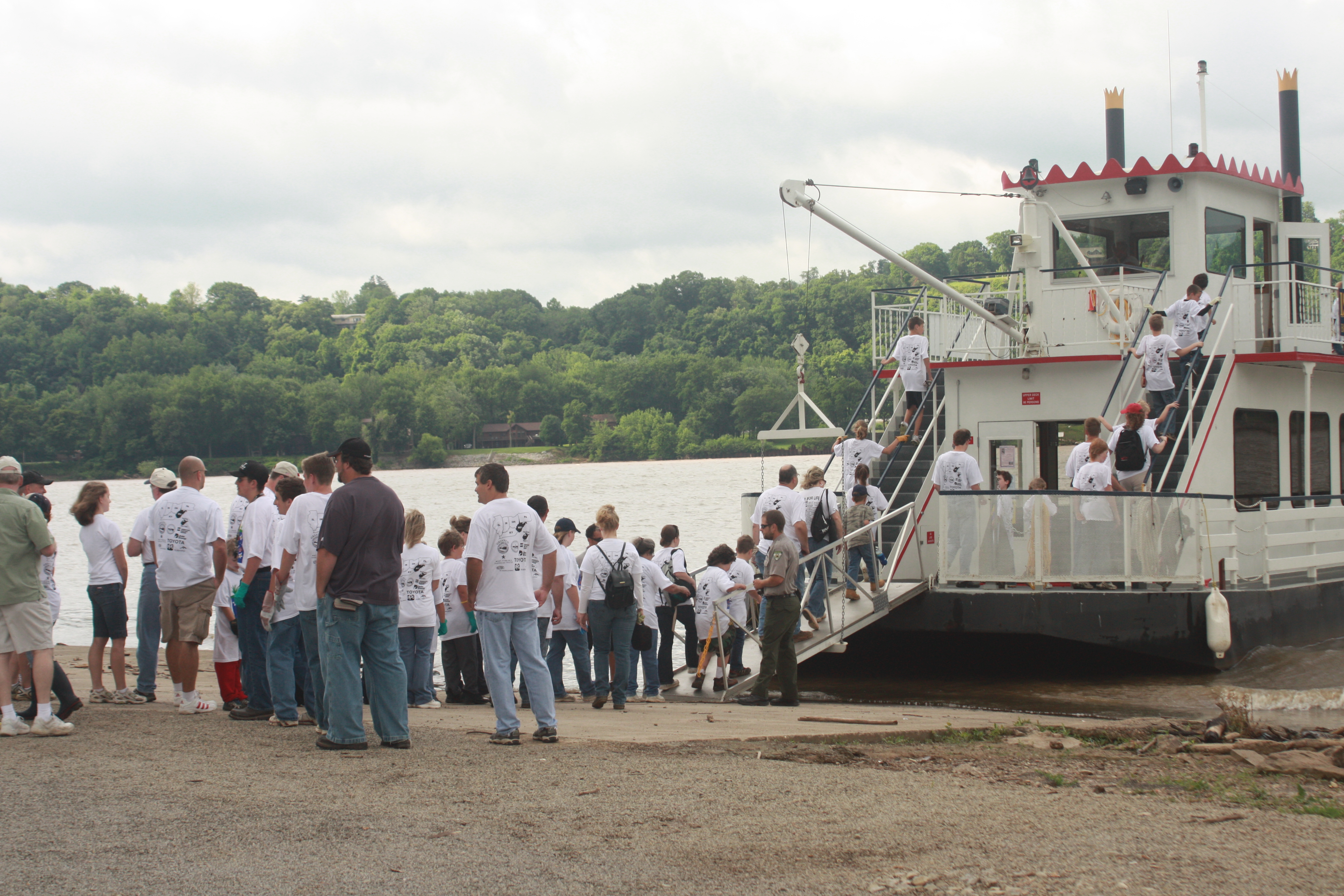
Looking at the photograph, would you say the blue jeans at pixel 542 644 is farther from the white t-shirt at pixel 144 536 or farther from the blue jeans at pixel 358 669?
the white t-shirt at pixel 144 536

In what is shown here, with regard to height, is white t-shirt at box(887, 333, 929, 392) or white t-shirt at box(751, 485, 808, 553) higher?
white t-shirt at box(887, 333, 929, 392)

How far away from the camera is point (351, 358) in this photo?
129250 millimetres

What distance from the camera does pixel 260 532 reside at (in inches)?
306

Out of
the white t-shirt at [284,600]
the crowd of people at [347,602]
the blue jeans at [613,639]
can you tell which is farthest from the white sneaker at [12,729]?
the blue jeans at [613,639]

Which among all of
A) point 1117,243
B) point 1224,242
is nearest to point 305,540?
point 1117,243

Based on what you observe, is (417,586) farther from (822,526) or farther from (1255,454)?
(1255,454)

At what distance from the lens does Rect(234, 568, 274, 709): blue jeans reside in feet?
26.0

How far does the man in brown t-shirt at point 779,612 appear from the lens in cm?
962

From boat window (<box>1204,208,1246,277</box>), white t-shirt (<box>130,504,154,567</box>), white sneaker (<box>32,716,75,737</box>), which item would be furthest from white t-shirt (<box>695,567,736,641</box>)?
boat window (<box>1204,208,1246,277</box>)

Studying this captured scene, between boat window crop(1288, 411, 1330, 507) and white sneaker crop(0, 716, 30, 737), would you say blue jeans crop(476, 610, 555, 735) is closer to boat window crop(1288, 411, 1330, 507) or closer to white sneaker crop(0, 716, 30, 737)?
white sneaker crop(0, 716, 30, 737)

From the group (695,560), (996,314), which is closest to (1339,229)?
(695,560)

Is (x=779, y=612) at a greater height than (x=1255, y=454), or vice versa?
(x=1255, y=454)

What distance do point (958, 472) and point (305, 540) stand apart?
7062 mm

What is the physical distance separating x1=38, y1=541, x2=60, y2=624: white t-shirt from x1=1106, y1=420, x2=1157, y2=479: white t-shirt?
8988 millimetres
